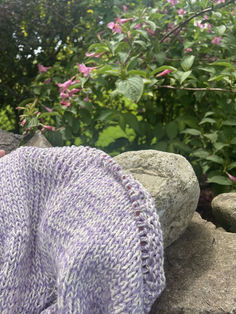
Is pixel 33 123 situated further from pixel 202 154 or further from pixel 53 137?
pixel 202 154

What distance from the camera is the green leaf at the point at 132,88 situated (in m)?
1.72

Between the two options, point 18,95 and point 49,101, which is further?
point 18,95

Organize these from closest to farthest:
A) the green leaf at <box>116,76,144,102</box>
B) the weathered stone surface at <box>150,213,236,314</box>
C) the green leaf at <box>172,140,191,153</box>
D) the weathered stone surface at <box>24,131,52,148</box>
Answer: the weathered stone surface at <box>150,213,236,314</box>, the green leaf at <box>116,76,144,102</box>, the weathered stone surface at <box>24,131,52,148</box>, the green leaf at <box>172,140,191,153</box>

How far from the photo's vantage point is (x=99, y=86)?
2.26 meters

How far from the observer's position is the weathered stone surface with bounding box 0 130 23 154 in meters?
2.21

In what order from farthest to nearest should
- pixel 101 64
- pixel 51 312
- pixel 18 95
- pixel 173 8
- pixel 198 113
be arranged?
1. pixel 18 95
2. pixel 173 8
3. pixel 198 113
4. pixel 101 64
5. pixel 51 312

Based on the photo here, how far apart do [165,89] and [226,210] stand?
→ 1201mm

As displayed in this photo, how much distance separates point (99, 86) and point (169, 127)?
0.54 meters

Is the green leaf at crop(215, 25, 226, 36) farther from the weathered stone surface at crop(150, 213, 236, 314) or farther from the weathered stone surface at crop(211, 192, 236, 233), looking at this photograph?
the weathered stone surface at crop(150, 213, 236, 314)

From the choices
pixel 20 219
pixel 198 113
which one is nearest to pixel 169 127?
pixel 198 113

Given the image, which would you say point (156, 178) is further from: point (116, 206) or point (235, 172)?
point (235, 172)

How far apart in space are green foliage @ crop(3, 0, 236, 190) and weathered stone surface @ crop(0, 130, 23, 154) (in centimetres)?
10

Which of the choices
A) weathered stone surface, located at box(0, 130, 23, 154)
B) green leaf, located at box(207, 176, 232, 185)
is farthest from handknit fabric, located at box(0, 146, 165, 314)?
green leaf, located at box(207, 176, 232, 185)

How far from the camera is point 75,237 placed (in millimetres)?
1076
